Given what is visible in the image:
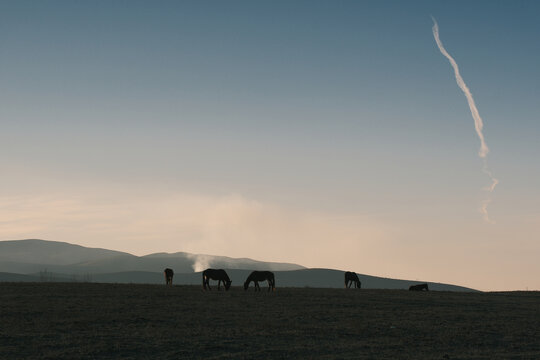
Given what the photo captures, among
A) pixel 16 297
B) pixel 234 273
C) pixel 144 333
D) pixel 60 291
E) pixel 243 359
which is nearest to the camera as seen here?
pixel 243 359

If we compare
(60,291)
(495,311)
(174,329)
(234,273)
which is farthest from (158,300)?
(234,273)

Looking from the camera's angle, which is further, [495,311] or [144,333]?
[495,311]

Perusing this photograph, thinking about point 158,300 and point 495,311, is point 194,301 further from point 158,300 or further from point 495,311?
Result: point 495,311

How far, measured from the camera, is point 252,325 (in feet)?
89.4

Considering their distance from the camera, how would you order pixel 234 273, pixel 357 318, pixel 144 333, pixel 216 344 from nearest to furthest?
pixel 216 344 < pixel 144 333 < pixel 357 318 < pixel 234 273

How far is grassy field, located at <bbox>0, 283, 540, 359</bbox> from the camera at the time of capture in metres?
22.0

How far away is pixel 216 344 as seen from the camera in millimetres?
23016

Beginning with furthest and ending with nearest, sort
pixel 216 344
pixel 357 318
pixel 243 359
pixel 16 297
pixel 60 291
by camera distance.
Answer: pixel 60 291 → pixel 16 297 → pixel 357 318 → pixel 216 344 → pixel 243 359

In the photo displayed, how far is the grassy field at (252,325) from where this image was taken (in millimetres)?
22031

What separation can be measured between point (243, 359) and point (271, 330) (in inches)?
218

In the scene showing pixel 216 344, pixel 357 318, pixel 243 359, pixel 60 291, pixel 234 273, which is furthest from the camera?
pixel 234 273

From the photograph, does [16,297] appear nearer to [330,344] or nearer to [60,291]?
[60,291]

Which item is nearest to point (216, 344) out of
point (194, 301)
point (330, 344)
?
point (330, 344)

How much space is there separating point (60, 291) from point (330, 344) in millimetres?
20679
